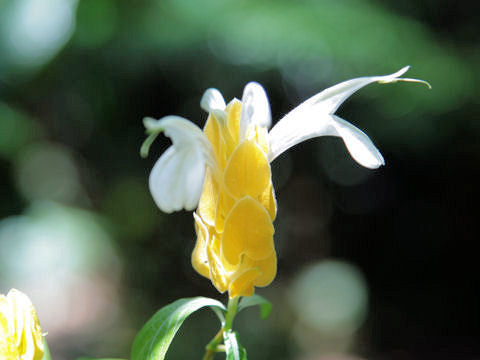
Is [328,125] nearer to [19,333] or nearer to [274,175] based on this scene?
[19,333]

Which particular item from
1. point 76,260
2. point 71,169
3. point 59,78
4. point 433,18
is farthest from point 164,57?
point 433,18

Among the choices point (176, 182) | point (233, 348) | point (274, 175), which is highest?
point (274, 175)

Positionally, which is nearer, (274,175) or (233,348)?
(233,348)

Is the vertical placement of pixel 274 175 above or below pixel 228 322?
above

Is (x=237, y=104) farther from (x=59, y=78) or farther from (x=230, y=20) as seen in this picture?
(x=59, y=78)

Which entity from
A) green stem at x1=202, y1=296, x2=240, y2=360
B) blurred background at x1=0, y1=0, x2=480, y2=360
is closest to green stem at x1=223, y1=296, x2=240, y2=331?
green stem at x1=202, y1=296, x2=240, y2=360

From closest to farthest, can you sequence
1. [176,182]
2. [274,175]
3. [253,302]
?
[176,182], [253,302], [274,175]

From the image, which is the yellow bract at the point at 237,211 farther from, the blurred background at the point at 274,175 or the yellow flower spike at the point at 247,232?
the blurred background at the point at 274,175

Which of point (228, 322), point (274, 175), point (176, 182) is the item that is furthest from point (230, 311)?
point (274, 175)

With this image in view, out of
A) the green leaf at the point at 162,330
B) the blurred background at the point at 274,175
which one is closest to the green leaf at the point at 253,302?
the green leaf at the point at 162,330
